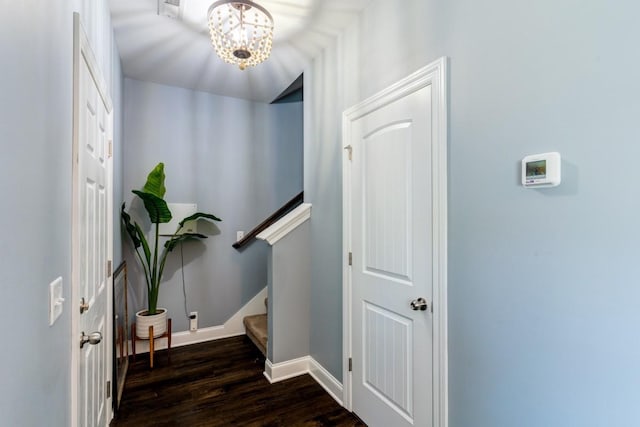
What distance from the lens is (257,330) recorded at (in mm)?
3143

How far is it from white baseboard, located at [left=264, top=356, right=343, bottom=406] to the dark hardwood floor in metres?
0.05

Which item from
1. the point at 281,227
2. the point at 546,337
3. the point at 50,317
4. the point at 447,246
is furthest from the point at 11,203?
the point at 281,227

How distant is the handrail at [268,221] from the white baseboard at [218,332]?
64cm

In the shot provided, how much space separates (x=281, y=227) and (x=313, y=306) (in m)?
0.75

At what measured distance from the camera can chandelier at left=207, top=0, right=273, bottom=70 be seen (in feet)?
5.88

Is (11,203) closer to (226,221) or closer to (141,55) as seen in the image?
(141,55)

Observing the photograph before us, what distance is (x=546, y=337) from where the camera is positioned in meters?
1.14

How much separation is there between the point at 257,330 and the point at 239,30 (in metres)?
2.63

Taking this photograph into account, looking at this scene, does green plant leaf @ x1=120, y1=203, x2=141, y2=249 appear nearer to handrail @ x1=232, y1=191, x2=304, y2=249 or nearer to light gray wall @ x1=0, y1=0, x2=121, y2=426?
handrail @ x1=232, y1=191, x2=304, y2=249

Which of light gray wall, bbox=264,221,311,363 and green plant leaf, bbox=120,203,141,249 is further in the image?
green plant leaf, bbox=120,203,141,249

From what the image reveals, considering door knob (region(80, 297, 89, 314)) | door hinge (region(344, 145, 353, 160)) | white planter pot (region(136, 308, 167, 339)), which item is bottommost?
white planter pot (region(136, 308, 167, 339))

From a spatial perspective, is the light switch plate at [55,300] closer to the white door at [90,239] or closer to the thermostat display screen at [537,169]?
the white door at [90,239]

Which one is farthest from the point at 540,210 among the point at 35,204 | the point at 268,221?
the point at 268,221

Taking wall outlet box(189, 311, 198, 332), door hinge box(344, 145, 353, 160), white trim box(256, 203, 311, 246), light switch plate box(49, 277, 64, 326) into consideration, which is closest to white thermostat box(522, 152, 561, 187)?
door hinge box(344, 145, 353, 160)
